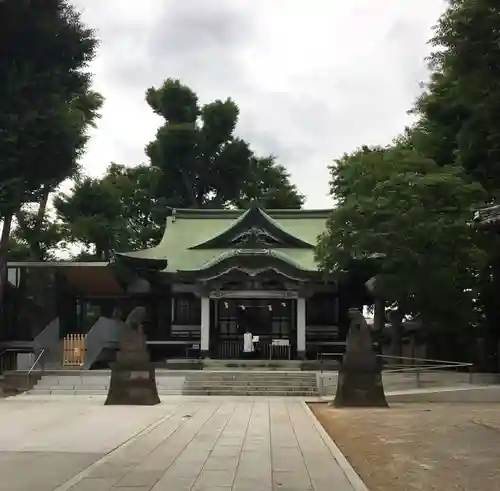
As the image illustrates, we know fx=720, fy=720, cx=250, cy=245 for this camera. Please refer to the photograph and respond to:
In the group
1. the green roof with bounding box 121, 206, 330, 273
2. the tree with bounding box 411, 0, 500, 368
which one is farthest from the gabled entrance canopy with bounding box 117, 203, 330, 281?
the tree with bounding box 411, 0, 500, 368

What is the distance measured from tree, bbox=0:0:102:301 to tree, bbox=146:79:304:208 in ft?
124

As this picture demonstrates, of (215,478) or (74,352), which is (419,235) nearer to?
(74,352)

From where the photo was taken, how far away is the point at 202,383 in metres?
21.1

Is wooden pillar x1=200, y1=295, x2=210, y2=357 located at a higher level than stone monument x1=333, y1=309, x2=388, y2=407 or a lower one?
higher

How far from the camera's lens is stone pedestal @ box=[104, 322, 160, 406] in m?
16.3

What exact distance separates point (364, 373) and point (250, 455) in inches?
295

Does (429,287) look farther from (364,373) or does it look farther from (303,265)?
(303,265)

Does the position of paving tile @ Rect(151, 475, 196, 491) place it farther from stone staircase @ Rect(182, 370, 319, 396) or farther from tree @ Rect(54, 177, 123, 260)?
tree @ Rect(54, 177, 123, 260)

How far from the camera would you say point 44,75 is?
679 centimetres

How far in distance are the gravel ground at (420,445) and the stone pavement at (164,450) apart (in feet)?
1.46

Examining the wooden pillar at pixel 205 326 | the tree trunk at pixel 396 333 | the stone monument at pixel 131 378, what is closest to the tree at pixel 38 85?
the stone monument at pixel 131 378

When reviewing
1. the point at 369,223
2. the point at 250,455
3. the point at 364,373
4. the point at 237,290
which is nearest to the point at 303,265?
the point at 237,290

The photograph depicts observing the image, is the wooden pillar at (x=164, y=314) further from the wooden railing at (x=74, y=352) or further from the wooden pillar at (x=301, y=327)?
the wooden pillar at (x=301, y=327)

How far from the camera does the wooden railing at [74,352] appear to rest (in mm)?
23922
